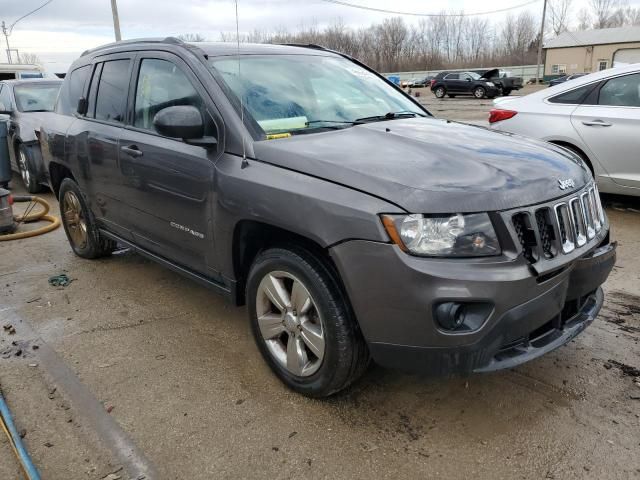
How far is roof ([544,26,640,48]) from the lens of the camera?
54.1 m

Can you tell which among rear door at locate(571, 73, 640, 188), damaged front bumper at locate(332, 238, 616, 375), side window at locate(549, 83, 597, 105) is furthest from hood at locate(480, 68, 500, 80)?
damaged front bumper at locate(332, 238, 616, 375)

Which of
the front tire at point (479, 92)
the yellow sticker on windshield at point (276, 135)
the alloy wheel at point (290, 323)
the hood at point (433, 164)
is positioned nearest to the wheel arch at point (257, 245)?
the alloy wheel at point (290, 323)

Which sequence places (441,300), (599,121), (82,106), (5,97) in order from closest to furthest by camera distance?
Answer: (441,300)
(82,106)
(599,121)
(5,97)

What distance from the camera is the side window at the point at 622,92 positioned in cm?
575

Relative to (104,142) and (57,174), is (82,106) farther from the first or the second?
(57,174)

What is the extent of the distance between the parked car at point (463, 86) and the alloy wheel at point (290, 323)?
3432 centimetres

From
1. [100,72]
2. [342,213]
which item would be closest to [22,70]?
[100,72]

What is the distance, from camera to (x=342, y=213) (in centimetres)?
236

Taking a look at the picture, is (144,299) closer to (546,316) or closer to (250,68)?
(250,68)

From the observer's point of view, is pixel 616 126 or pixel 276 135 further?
pixel 616 126

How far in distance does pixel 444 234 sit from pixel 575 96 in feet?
16.0

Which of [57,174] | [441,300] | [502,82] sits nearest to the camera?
[441,300]

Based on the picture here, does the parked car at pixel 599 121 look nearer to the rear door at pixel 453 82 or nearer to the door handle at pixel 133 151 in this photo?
the door handle at pixel 133 151

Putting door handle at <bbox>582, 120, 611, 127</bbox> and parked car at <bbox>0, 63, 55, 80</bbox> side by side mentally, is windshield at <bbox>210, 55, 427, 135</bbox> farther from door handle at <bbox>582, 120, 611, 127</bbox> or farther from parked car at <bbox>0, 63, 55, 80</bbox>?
parked car at <bbox>0, 63, 55, 80</bbox>
